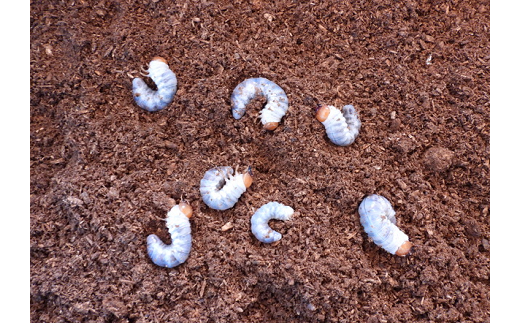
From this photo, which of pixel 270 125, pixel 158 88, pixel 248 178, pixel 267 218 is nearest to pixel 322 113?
pixel 270 125

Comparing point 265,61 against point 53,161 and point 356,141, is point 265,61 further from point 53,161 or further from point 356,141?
point 53,161

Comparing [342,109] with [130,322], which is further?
[342,109]

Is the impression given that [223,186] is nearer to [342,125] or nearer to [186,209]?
[186,209]

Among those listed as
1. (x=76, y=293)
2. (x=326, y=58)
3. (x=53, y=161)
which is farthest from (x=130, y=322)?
(x=326, y=58)

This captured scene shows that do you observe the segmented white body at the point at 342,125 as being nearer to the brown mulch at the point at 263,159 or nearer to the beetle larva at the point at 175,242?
the brown mulch at the point at 263,159

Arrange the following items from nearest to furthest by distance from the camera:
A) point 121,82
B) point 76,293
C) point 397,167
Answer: point 76,293
point 397,167
point 121,82

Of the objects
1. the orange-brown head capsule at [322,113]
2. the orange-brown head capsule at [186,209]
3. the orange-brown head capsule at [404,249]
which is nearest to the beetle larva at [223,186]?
→ the orange-brown head capsule at [186,209]

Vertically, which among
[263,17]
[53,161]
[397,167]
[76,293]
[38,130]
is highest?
[263,17]

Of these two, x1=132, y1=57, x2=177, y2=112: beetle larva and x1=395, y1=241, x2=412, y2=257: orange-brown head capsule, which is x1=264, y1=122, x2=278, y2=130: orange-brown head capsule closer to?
x1=132, y1=57, x2=177, y2=112: beetle larva
